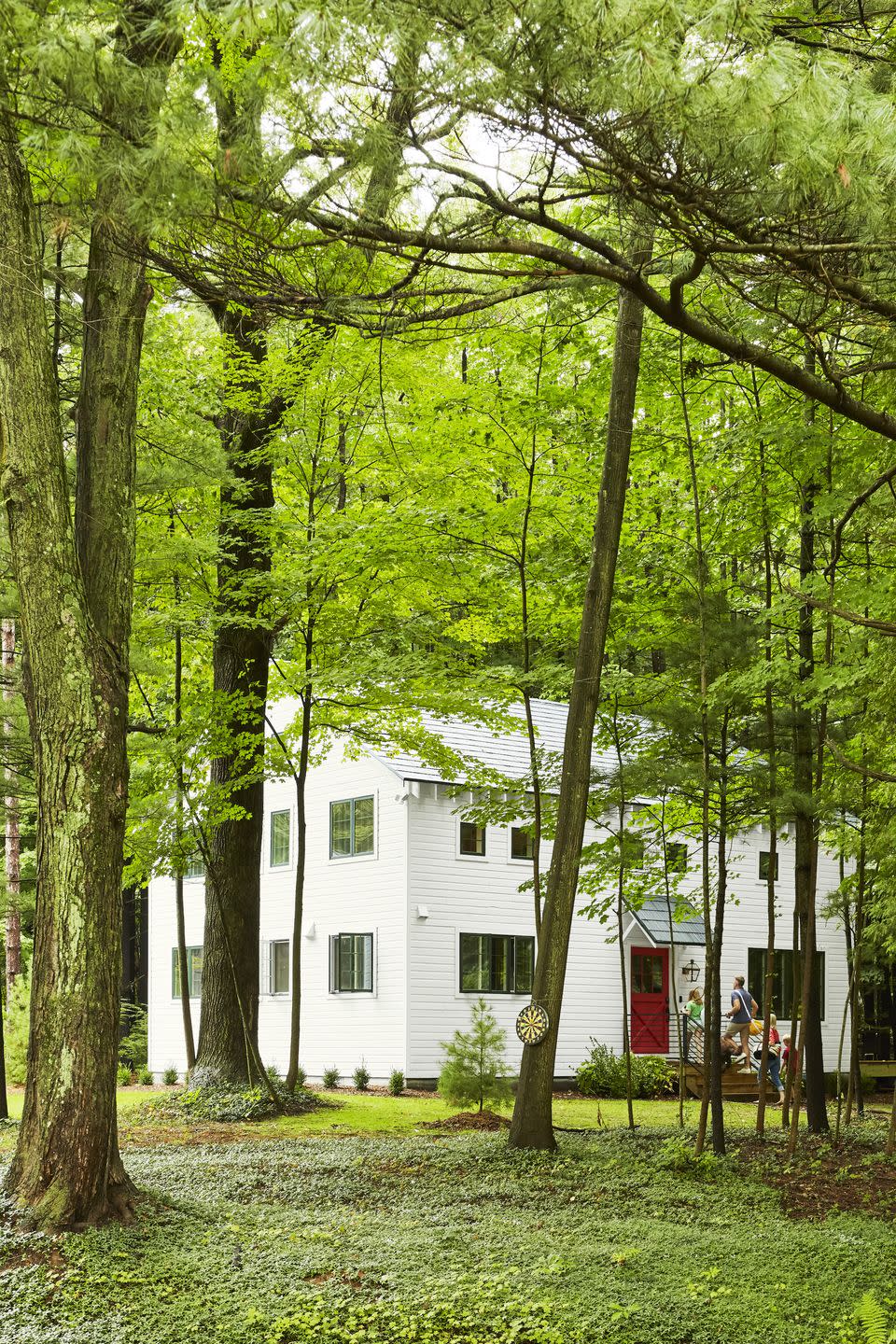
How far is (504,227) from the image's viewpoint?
6152 millimetres

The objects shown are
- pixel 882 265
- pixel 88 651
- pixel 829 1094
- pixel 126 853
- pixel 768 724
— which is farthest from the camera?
pixel 829 1094

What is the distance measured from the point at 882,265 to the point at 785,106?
3.93 feet

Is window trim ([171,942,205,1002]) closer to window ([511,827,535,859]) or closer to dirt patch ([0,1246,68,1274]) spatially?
window ([511,827,535,859])

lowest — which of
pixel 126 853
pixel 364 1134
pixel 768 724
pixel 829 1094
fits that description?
pixel 829 1094

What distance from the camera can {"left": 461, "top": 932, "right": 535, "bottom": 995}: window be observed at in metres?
20.6

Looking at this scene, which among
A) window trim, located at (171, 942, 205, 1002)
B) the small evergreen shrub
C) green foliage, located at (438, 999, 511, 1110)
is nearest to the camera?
green foliage, located at (438, 999, 511, 1110)

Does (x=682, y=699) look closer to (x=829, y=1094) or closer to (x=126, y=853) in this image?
(x=126, y=853)

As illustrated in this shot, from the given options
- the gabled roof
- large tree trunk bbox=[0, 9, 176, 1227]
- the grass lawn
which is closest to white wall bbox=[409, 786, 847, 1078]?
the gabled roof

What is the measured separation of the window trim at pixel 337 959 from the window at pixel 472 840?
2016mm

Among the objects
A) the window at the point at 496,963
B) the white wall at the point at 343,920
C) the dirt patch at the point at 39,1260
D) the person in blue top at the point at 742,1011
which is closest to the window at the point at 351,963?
the white wall at the point at 343,920

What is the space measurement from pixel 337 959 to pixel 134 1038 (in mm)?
6363

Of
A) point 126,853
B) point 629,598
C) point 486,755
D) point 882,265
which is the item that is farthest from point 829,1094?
point 882,265

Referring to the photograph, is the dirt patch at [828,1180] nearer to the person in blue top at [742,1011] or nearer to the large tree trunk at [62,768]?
the large tree trunk at [62,768]

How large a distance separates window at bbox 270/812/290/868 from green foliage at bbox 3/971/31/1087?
15.6ft
